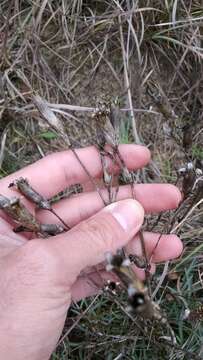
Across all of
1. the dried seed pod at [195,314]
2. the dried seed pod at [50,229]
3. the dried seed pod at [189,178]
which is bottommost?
the dried seed pod at [195,314]

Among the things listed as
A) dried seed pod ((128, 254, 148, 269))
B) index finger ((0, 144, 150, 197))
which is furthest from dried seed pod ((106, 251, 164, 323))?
index finger ((0, 144, 150, 197))

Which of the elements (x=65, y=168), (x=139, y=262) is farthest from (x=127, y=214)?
(x=65, y=168)

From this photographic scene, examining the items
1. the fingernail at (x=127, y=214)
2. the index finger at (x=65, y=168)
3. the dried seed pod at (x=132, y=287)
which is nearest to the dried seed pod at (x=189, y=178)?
the fingernail at (x=127, y=214)

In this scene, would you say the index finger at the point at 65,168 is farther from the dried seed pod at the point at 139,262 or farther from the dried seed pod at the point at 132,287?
the dried seed pod at the point at 132,287

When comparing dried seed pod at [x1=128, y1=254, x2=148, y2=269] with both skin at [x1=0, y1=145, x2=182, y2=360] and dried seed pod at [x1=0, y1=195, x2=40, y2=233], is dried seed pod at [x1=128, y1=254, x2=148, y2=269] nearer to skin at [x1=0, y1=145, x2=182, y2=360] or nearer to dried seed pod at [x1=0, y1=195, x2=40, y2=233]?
skin at [x1=0, y1=145, x2=182, y2=360]

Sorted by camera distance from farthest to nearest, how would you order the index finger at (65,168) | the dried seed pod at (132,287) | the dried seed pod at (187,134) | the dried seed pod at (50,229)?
1. the index finger at (65,168)
2. the dried seed pod at (187,134)
3. the dried seed pod at (50,229)
4. the dried seed pod at (132,287)

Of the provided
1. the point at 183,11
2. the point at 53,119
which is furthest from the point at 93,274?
the point at 183,11

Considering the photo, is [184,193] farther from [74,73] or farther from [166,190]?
[74,73]
